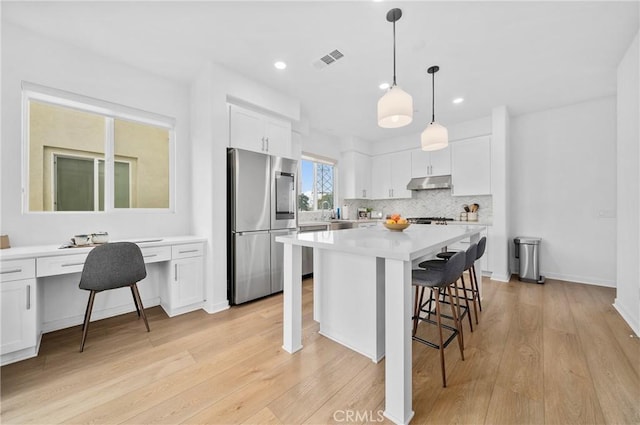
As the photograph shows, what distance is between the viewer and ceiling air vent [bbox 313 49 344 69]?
265cm

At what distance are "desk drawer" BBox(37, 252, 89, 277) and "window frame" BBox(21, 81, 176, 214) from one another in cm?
67

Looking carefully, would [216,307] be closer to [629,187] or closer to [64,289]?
[64,289]

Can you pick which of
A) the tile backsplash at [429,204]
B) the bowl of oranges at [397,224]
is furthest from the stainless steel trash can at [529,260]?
the bowl of oranges at [397,224]

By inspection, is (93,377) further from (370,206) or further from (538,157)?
(538,157)

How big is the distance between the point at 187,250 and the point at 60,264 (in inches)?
38.9

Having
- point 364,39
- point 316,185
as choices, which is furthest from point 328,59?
point 316,185

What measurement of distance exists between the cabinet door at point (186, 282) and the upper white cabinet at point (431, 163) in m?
4.45

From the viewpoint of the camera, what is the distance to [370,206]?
6340 millimetres

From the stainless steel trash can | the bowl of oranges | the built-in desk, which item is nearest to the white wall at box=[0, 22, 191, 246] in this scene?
the built-in desk

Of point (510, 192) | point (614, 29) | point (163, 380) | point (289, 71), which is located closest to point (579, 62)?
point (614, 29)

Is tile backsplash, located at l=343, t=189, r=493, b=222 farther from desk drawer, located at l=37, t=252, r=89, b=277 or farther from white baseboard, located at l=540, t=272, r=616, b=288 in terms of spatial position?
desk drawer, located at l=37, t=252, r=89, b=277

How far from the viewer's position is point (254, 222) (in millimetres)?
3127

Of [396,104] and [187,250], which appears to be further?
[187,250]

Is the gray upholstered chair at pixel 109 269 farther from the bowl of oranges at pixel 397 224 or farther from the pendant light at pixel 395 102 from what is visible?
the pendant light at pixel 395 102
